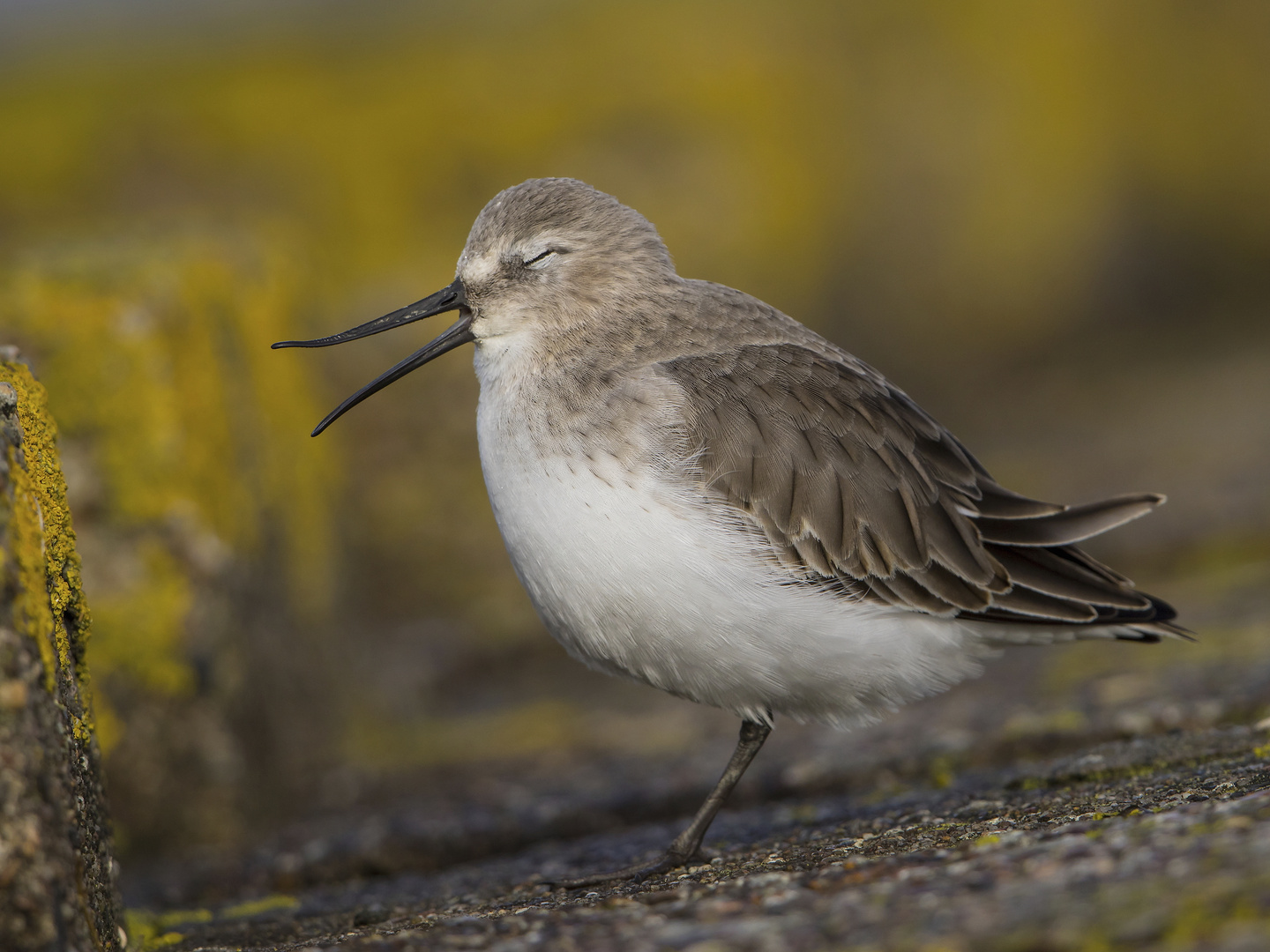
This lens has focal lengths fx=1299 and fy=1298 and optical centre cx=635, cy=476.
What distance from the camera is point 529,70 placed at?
10.6 meters

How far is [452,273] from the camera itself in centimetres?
905

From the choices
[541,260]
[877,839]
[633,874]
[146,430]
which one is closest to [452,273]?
[146,430]

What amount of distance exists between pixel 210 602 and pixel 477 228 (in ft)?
6.98

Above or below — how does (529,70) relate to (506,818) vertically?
above

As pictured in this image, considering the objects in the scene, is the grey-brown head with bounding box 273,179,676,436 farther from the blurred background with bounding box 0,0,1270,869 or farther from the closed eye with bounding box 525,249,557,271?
the blurred background with bounding box 0,0,1270,869

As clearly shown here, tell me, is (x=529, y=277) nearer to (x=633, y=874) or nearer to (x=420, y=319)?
(x=420, y=319)

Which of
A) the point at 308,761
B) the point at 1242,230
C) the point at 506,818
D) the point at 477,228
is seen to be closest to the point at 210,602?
the point at 308,761

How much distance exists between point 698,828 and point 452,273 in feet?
17.4

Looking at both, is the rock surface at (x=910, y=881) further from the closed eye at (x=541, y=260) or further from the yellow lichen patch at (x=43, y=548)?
the closed eye at (x=541, y=260)

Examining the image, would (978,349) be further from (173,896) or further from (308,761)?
(173,896)

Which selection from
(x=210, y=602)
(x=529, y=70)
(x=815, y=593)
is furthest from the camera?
(x=529, y=70)

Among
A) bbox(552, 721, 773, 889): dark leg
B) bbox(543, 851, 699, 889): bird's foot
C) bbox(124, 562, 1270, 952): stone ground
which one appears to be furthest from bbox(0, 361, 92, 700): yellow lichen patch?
bbox(552, 721, 773, 889): dark leg

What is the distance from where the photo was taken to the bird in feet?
15.0

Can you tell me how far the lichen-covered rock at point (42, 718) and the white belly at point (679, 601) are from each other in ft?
5.09
